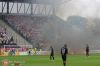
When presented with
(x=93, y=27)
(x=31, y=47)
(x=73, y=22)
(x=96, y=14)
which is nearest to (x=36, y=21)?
(x=31, y=47)

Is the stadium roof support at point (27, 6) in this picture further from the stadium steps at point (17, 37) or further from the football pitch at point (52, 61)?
the football pitch at point (52, 61)

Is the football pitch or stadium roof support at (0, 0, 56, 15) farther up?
stadium roof support at (0, 0, 56, 15)

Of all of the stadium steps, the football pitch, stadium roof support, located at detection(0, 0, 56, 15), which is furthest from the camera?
stadium roof support, located at detection(0, 0, 56, 15)

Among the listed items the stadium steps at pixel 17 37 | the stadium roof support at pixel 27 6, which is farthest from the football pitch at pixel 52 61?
the stadium roof support at pixel 27 6

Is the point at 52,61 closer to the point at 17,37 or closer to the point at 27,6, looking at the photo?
the point at 17,37

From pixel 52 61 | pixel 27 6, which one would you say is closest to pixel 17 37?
pixel 27 6

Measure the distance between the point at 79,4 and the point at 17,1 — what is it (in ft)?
95.5

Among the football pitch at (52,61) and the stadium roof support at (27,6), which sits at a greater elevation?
the stadium roof support at (27,6)

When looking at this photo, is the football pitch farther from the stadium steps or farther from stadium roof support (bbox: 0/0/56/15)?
stadium roof support (bbox: 0/0/56/15)

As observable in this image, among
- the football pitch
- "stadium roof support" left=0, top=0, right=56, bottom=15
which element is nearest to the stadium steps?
"stadium roof support" left=0, top=0, right=56, bottom=15

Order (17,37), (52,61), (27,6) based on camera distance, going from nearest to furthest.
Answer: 1. (52,61)
2. (17,37)
3. (27,6)

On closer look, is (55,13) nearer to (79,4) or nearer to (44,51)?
(44,51)

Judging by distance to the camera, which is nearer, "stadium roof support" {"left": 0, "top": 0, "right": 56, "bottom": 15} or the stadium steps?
the stadium steps

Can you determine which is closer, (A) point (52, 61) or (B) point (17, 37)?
(A) point (52, 61)
